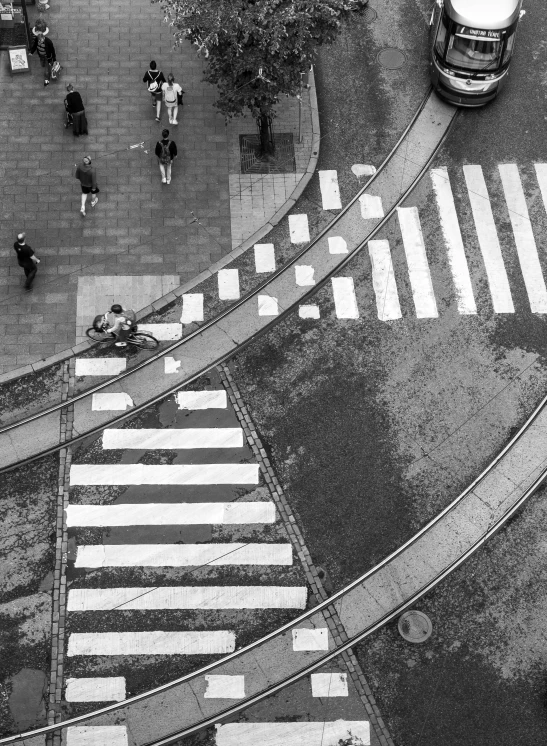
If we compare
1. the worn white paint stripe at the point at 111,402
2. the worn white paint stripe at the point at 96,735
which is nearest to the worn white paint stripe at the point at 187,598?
the worn white paint stripe at the point at 96,735

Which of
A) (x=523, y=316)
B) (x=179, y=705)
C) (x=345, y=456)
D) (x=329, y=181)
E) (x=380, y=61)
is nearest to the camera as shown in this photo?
(x=179, y=705)

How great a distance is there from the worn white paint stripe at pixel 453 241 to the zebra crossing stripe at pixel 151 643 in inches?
437

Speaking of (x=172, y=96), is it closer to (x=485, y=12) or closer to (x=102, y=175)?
(x=102, y=175)

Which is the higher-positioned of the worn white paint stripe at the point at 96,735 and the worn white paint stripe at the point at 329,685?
the worn white paint stripe at the point at 329,685

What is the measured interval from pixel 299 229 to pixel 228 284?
2.77 m

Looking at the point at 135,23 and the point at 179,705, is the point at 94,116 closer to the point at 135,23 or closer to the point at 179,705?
the point at 135,23

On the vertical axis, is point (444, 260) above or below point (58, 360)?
above

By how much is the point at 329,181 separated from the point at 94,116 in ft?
25.0

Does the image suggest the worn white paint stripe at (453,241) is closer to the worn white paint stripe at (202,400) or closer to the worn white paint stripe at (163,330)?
the worn white paint stripe at (202,400)

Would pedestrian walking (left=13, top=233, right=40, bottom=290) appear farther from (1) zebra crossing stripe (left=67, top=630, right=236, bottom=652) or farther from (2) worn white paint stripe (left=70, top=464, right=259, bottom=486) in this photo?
(1) zebra crossing stripe (left=67, top=630, right=236, bottom=652)

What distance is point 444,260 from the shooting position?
27.2 meters

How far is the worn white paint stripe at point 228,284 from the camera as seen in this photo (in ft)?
86.8

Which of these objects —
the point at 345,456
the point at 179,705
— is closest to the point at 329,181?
the point at 345,456

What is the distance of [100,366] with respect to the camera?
25.3 m
